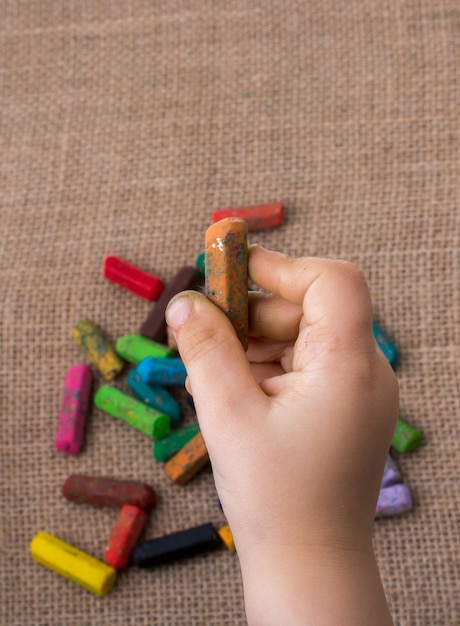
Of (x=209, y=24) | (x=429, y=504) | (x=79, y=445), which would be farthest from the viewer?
(x=209, y=24)

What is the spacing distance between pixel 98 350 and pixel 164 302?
0.17 meters

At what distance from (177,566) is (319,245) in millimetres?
735

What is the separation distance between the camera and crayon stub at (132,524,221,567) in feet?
4.25

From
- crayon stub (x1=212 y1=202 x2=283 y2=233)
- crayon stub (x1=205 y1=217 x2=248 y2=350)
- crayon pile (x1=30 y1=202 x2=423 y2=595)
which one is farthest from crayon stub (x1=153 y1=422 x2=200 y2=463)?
crayon stub (x1=205 y1=217 x2=248 y2=350)

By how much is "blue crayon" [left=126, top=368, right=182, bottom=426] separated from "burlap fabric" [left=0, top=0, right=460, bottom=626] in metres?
0.08

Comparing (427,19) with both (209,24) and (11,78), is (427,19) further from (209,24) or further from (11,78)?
(11,78)

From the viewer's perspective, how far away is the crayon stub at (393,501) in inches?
50.7

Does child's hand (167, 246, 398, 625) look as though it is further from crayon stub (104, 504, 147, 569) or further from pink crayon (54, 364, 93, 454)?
pink crayon (54, 364, 93, 454)

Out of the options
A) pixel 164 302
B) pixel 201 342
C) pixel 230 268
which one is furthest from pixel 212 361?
pixel 164 302

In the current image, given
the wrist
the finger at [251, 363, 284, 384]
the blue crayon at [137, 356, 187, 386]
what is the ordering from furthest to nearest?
the blue crayon at [137, 356, 187, 386] → the finger at [251, 363, 284, 384] → the wrist

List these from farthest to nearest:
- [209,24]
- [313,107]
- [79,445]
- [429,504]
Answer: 1. [209,24]
2. [313,107]
3. [79,445]
4. [429,504]

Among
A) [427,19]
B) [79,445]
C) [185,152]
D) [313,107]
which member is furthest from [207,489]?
[427,19]

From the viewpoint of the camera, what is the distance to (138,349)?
1.46 m

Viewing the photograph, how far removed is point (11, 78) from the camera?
70.1 inches
